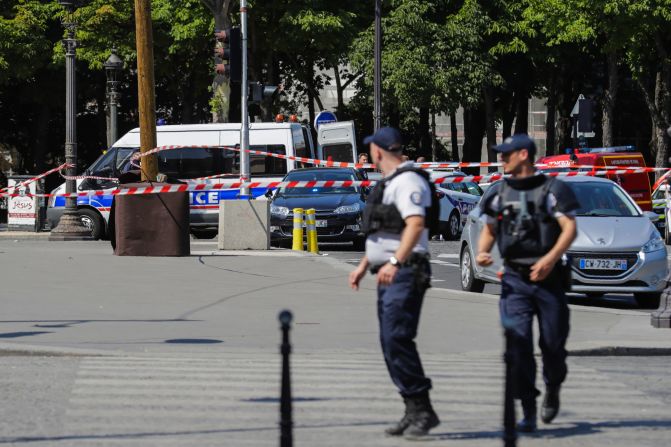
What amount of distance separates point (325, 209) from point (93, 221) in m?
6.20

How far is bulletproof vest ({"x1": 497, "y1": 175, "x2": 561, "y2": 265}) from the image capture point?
7930mm

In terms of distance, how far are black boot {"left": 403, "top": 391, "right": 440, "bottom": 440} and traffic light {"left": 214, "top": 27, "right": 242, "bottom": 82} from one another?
15749 millimetres

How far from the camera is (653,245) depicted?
1584 centimetres

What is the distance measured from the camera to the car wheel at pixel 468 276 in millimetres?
17233

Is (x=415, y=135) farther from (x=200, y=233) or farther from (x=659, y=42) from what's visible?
(x=200, y=233)

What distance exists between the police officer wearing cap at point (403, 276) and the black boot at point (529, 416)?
1.76 feet

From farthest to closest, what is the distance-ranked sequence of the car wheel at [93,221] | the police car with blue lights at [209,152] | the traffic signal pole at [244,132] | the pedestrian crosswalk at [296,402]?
the police car with blue lights at [209,152] → the car wheel at [93,221] → the traffic signal pole at [244,132] → the pedestrian crosswalk at [296,402]

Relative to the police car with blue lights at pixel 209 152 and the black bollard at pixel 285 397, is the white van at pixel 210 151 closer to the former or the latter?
the police car with blue lights at pixel 209 152

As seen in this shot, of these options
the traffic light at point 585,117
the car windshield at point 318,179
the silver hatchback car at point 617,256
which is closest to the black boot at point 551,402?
the silver hatchback car at point 617,256

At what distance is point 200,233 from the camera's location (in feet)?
104

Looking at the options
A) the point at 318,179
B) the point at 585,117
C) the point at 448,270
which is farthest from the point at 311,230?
the point at 585,117

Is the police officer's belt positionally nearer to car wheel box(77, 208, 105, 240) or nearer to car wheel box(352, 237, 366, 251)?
car wheel box(352, 237, 366, 251)

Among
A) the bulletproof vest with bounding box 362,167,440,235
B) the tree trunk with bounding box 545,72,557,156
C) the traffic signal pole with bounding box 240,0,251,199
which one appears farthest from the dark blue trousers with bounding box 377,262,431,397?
the tree trunk with bounding box 545,72,557,156

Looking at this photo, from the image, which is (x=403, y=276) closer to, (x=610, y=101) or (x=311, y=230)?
(x=311, y=230)
